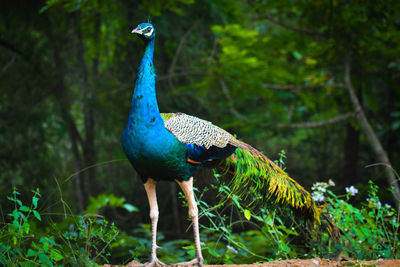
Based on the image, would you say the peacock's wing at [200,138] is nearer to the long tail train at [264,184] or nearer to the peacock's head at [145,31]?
the long tail train at [264,184]

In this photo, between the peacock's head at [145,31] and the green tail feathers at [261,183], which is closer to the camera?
the peacock's head at [145,31]

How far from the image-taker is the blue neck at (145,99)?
322cm

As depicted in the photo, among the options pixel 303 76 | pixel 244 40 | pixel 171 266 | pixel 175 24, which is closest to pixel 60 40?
pixel 175 24

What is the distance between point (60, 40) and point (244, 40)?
3466 mm

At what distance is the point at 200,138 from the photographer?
11.2 feet

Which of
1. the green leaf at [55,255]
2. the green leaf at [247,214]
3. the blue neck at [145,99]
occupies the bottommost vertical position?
the green leaf at [247,214]

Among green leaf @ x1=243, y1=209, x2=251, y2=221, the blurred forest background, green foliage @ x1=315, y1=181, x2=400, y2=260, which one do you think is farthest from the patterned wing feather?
the blurred forest background

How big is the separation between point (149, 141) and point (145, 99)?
34 centimetres

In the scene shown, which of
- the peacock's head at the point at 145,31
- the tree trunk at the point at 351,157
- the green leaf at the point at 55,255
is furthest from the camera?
the tree trunk at the point at 351,157

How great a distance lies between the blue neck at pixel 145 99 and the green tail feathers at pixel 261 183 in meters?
0.87

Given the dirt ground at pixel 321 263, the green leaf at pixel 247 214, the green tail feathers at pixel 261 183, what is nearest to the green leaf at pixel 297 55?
the green tail feathers at pixel 261 183

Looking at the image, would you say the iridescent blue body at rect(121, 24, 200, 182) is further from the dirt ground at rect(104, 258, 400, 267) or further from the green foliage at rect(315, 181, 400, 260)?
the green foliage at rect(315, 181, 400, 260)

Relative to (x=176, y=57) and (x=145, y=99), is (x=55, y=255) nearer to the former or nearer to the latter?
(x=145, y=99)

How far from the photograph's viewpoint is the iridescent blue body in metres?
3.17
